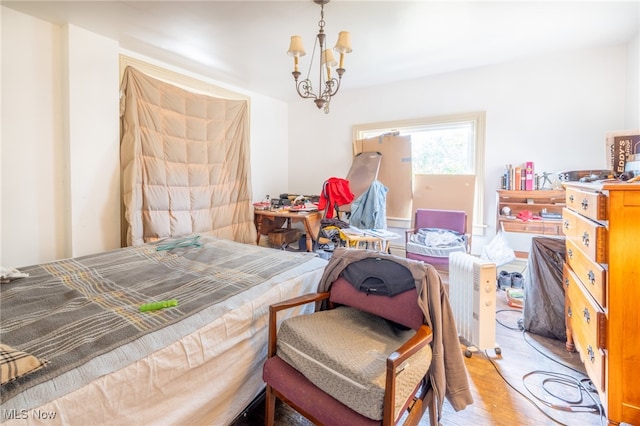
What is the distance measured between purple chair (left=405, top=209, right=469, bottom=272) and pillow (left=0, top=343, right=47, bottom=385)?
2737 mm

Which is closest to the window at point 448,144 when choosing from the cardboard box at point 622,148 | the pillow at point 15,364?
the cardboard box at point 622,148

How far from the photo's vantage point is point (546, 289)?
6.72 ft

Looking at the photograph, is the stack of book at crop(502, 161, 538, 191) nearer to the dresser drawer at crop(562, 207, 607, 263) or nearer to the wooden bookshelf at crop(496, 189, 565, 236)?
the wooden bookshelf at crop(496, 189, 565, 236)

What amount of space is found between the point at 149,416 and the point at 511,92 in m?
4.29

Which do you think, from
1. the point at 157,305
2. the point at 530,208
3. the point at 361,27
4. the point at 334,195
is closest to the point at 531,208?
the point at 530,208

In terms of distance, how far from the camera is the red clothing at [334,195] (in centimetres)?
354

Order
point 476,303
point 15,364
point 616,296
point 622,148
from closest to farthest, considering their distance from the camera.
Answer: point 15,364 → point 616,296 → point 622,148 → point 476,303

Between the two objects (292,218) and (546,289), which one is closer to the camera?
(546,289)

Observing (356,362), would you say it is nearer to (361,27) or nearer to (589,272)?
(589,272)

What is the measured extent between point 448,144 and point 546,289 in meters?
2.29

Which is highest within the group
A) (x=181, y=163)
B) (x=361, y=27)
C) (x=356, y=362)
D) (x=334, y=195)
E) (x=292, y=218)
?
(x=361, y=27)

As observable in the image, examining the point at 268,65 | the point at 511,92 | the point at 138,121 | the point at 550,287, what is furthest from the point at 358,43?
the point at 550,287

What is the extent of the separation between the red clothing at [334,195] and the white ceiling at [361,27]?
4.62 ft

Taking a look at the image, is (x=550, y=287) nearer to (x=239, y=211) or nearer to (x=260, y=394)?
(x=260, y=394)
